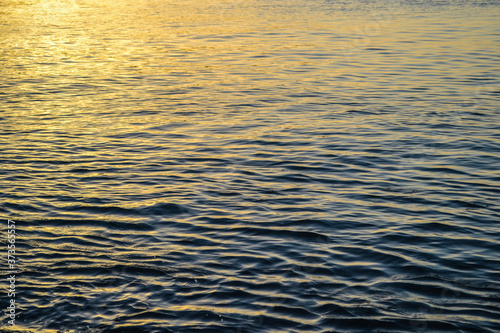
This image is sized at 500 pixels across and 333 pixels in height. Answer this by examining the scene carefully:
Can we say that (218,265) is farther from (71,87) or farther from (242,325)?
(71,87)

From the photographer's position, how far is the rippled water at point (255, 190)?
966 centimetres

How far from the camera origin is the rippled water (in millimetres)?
9656

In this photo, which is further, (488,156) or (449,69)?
(449,69)

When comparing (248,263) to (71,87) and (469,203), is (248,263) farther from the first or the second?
(71,87)

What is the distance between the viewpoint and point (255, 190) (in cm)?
1507

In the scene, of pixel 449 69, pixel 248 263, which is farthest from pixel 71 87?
pixel 248 263

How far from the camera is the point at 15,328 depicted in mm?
8922

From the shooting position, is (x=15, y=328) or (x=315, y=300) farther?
(x=315, y=300)

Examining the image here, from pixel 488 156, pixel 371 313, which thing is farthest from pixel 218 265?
pixel 488 156

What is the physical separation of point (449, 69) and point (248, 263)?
72.4 feet

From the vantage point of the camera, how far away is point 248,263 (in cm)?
1107

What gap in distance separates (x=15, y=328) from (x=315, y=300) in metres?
4.39

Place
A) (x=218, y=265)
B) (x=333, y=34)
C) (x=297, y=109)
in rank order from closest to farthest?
(x=218, y=265) < (x=297, y=109) < (x=333, y=34)

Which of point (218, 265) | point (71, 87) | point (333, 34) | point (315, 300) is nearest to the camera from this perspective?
point (315, 300)
